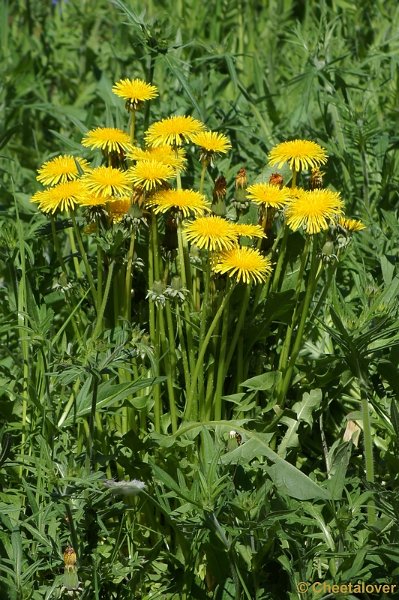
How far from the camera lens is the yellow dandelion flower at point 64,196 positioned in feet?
6.99

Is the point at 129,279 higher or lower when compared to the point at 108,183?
lower

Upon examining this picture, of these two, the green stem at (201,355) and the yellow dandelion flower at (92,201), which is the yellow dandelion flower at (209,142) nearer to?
the yellow dandelion flower at (92,201)

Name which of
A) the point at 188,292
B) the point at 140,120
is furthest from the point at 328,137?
the point at 188,292

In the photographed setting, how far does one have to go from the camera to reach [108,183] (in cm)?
211

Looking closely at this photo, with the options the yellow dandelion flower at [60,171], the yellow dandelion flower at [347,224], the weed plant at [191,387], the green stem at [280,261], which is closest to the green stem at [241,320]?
the weed plant at [191,387]

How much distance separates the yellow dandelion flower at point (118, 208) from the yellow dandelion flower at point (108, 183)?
61 mm

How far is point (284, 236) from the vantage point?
222cm

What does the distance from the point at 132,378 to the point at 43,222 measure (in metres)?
0.56

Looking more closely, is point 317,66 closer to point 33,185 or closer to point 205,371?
point 33,185

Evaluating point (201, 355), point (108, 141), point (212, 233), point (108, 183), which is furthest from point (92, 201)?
point (201, 355)

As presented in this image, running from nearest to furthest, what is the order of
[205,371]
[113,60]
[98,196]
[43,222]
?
1. [98,196]
2. [205,371]
3. [43,222]
4. [113,60]

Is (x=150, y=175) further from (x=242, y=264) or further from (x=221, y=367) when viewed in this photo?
(x=221, y=367)

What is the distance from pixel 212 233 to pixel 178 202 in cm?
14

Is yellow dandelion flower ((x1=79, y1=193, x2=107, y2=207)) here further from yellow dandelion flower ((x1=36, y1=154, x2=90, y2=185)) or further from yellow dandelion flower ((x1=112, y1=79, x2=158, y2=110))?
yellow dandelion flower ((x1=112, y1=79, x2=158, y2=110))
